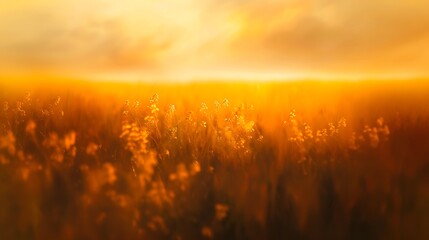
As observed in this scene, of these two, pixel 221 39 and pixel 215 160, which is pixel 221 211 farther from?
pixel 221 39

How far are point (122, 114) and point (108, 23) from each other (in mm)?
563

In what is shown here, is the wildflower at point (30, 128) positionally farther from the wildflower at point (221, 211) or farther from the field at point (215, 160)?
the wildflower at point (221, 211)

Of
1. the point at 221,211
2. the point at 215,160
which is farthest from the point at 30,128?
the point at 221,211

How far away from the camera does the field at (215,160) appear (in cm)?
243

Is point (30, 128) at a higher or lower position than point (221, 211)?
higher

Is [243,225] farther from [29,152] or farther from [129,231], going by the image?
[29,152]

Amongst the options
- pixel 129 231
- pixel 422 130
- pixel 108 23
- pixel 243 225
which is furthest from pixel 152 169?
pixel 422 130

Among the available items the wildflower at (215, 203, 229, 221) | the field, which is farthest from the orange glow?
the wildflower at (215, 203, 229, 221)

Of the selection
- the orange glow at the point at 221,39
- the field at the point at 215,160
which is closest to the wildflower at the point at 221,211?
the field at the point at 215,160

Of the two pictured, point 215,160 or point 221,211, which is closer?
point 221,211

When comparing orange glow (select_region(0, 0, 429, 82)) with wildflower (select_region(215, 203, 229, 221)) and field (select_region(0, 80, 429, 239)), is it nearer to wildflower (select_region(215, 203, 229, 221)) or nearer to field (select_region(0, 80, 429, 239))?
field (select_region(0, 80, 429, 239))

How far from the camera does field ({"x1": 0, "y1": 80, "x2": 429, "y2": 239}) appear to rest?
7.97 ft

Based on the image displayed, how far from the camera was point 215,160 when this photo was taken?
8.55 feet

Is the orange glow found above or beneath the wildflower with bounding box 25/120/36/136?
above
